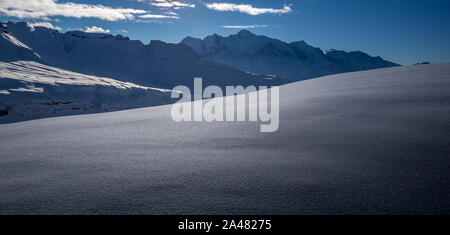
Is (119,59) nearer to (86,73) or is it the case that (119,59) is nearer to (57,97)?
(86,73)

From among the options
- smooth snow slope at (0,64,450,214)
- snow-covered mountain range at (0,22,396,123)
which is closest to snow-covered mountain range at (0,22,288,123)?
snow-covered mountain range at (0,22,396,123)

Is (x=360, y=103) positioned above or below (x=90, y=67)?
below

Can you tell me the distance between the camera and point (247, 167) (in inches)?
62.7

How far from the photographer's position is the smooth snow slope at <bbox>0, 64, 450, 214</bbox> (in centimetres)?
119

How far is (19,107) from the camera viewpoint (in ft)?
63.6

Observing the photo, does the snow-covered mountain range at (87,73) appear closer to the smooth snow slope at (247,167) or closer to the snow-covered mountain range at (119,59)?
the snow-covered mountain range at (119,59)

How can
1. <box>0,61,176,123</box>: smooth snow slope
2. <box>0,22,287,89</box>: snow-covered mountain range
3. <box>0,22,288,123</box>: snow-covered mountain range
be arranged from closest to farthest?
<box>0,61,176,123</box>: smooth snow slope < <box>0,22,288,123</box>: snow-covered mountain range < <box>0,22,287,89</box>: snow-covered mountain range

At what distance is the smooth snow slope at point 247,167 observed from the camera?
1.19 metres

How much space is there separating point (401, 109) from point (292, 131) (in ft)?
4.42

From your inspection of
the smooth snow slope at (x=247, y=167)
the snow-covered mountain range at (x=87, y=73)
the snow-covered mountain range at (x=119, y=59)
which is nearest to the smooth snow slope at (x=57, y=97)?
the snow-covered mountain range at (x=87, y=73)

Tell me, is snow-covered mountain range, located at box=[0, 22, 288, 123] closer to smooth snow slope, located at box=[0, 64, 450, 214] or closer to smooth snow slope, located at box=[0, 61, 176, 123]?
smooth snow slope, located at box=[0, 61, 176, 123]

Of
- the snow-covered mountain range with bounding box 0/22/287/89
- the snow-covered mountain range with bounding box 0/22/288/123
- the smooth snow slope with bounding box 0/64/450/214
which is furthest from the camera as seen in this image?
the snow-covered mountain range with bounding box 0/22/287/89

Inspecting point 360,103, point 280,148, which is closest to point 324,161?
point 280,148
